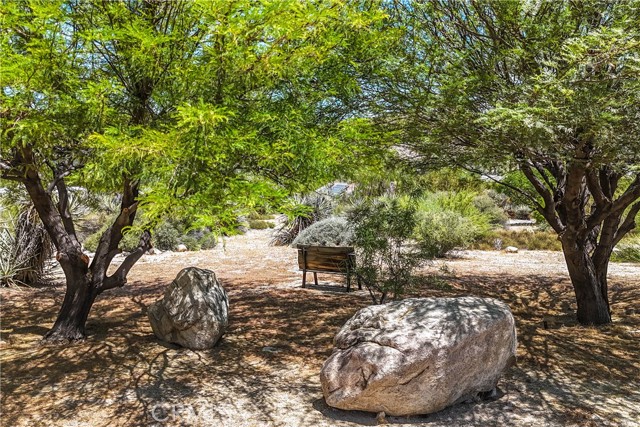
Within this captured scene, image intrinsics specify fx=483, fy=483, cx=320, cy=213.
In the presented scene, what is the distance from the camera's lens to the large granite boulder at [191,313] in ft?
20.7

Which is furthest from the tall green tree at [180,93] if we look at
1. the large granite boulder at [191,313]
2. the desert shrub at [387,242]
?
the desert shrub at [387,242]

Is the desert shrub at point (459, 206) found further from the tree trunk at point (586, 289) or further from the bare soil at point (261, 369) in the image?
the tree trunk at point (586, 289)

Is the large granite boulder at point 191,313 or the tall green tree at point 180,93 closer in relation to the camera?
the tall green tree at point 180,93

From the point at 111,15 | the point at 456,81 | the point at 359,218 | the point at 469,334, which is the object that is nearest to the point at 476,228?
the point at 359,218

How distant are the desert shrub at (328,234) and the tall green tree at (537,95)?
24.0 feet

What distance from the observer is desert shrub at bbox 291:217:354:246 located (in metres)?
15.3

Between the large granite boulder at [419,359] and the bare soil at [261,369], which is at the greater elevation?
the large granite boulder at [419,359]

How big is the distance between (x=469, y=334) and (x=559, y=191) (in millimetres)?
4627

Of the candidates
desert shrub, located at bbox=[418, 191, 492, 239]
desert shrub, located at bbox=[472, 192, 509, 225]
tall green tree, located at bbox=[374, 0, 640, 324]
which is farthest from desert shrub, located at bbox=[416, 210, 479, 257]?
tall green tree, located at bbox=[374, 0, 640, 324]

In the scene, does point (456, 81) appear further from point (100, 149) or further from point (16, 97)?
point (16, 97)

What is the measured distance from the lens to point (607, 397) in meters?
4.89

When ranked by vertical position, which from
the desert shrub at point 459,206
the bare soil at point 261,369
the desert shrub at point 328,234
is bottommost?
the bare soil at point 261,369

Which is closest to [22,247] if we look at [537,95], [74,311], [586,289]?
[74,311]

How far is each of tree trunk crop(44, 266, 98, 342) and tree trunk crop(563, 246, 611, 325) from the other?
7.15 meters
